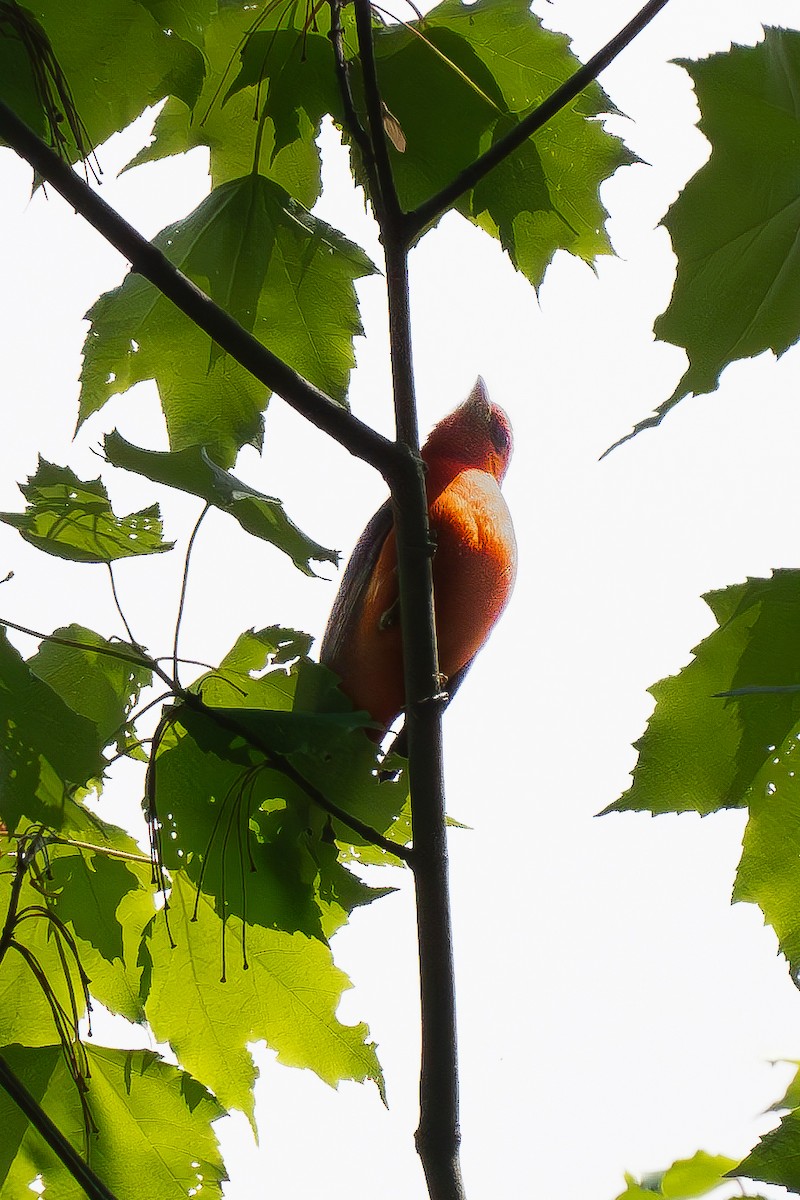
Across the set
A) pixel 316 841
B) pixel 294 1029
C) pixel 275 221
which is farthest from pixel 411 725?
pixel 275 221

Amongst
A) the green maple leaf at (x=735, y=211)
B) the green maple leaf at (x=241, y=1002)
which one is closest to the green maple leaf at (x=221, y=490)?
the green maple leaf at (x=735, y=211)

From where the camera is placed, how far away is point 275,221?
1.40 metres

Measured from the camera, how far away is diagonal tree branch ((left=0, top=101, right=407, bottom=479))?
3.15ft

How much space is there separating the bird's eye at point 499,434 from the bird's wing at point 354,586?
329 mm

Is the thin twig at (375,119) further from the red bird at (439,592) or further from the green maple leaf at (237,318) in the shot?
the red bird at (439,592)

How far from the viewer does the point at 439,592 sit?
5.44 ft

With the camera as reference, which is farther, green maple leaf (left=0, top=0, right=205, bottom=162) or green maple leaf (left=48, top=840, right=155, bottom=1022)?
green maple leaf (left=48, top=840, right=155, bottom=1022)

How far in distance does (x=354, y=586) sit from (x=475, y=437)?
0.42 m

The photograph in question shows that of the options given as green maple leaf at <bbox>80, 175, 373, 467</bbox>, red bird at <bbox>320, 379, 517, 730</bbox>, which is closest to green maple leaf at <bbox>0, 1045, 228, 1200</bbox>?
red bird at <bbox>320, 379, 517, 730</bbox>

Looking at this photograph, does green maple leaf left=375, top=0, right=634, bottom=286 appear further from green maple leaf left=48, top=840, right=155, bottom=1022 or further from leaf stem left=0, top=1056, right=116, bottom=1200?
leaf stem left=0, top=1056, right=116, bottom=1200

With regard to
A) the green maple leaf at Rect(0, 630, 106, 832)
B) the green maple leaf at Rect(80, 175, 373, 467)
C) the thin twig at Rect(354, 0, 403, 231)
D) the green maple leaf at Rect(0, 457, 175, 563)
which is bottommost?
the green maple leaf at Rect(0, 630, 106, 832)

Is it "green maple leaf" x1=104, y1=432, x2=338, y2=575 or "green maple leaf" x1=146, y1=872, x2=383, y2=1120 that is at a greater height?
"green maple leaf" x1=104, y1=432, x2=338, y2=575

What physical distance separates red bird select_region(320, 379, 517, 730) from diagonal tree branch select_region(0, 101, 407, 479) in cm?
52

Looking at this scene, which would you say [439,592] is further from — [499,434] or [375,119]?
[375,119]
